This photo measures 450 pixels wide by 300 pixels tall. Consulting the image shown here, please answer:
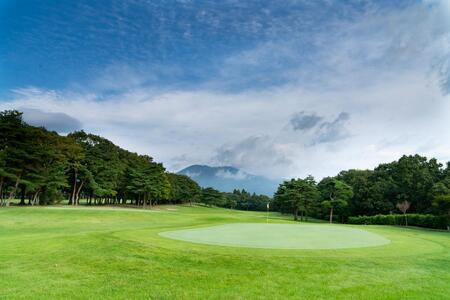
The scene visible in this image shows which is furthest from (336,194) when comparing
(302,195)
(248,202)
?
(248,202)

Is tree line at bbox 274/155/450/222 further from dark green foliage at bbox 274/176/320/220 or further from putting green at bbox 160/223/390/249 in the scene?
putting green at bbox 160/223/390/249

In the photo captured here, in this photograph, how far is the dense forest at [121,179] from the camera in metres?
41.4

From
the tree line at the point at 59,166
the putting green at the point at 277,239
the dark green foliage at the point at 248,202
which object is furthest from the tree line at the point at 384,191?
the dark green foliage at the point at 248,202

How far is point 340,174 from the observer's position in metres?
87.1

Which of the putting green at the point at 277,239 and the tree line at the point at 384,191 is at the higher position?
the tree line at the point at 384,191

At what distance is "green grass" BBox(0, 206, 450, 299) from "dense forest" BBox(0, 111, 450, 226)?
29983 mm

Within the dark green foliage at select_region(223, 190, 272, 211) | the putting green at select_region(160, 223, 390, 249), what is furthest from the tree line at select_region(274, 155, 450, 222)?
the dark green foliage at select_region(223, 190, 272, 211)

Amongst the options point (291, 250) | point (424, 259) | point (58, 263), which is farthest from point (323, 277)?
point (58, 263)

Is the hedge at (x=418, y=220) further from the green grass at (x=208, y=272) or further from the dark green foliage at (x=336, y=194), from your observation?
the green grass at (x=208, y=272)

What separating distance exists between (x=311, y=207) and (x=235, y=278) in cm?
5527

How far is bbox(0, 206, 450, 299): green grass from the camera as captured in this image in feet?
25.1

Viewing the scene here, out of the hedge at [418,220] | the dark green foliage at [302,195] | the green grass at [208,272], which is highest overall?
the dark green foliage at [302,195]

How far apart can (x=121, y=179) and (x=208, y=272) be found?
62.6m

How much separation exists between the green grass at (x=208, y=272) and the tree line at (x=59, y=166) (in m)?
31.0
